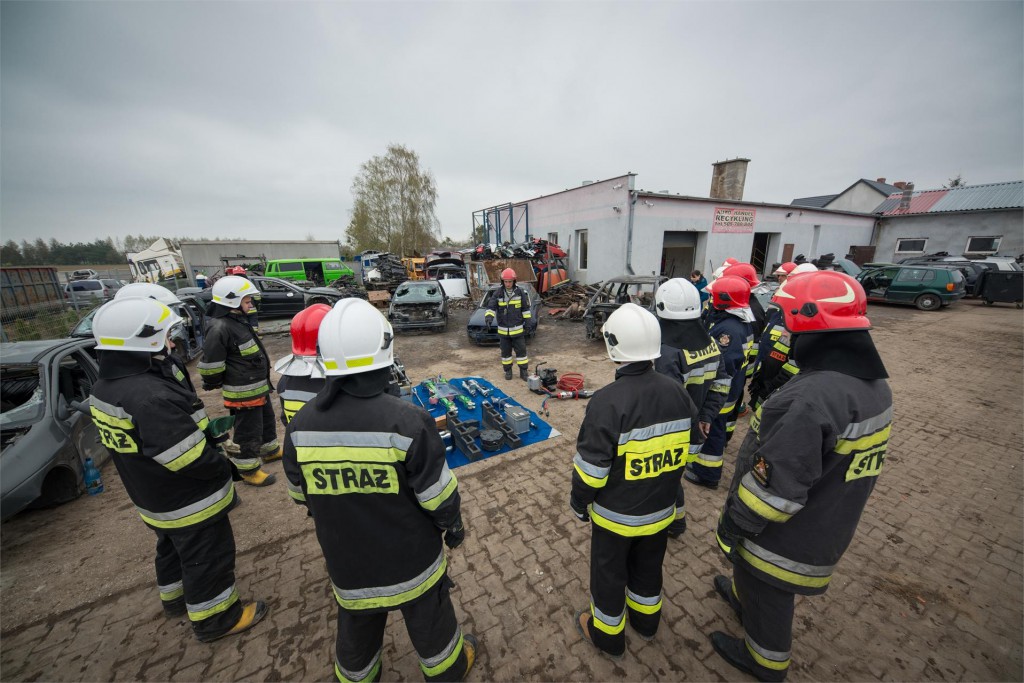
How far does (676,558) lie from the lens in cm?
287

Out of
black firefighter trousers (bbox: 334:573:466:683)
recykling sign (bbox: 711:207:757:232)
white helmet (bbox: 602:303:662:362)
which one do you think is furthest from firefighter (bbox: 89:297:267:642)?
recykling sign (bbox: 711:207:757:232)

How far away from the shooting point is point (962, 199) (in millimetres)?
19078

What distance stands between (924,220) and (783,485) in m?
28.9

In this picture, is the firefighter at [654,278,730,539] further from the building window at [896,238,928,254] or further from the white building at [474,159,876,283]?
the building window at [896,238,928,254]

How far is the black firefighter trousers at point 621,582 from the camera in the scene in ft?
6.50

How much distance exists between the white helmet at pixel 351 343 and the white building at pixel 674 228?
12.8 metres

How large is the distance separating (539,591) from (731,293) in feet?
10.3

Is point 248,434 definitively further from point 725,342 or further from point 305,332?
point 725,342

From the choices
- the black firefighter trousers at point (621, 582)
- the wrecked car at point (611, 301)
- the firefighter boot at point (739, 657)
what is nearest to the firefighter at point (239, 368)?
the black firefighter trousers at point (621, 582)

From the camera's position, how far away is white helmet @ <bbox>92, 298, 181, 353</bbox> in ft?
6.61

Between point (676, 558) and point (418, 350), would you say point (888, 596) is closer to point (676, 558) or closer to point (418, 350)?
point (676, 558)

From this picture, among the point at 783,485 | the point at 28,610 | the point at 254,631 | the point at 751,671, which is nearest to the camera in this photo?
the point at 783,485

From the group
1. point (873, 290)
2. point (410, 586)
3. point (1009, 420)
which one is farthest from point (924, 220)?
point (410, 586)

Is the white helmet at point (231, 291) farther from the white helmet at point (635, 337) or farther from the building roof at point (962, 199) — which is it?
the building roof at point (962, 199)
